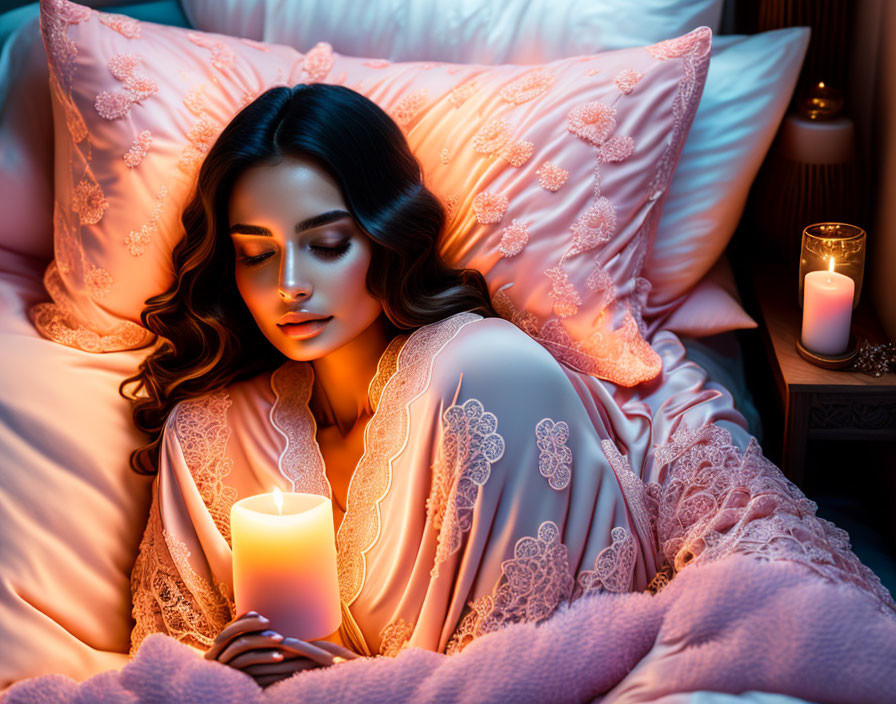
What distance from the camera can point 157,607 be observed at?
136cm

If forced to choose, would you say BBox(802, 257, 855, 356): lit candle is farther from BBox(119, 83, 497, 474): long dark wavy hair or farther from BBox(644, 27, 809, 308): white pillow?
BBox(119, 83, 497, 474): long dark wavy hair

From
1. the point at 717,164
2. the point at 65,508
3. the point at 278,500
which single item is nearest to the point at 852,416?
the point at 717,164

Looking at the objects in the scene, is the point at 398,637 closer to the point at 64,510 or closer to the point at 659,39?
the point at 64,510

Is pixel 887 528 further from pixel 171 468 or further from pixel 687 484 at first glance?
pixel 171 468

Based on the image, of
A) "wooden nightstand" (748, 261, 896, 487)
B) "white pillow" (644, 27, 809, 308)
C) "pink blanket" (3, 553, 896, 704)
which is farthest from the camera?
"white pillow" (644, 27, 809, 308)

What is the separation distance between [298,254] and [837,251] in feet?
3.06

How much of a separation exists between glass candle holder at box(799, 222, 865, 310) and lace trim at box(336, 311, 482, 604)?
26.7 inches

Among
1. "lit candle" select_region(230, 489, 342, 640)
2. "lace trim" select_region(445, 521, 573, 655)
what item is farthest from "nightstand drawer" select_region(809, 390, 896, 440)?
"lit candle" select_region(230, 489, 342, 640)

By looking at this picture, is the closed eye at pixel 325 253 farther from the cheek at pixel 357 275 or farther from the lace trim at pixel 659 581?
the lace trim at pixel 659 581

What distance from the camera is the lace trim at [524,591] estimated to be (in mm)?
1209

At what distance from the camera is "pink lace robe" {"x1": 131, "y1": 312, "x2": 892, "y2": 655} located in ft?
4.04

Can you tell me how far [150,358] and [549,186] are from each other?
2.33 ft

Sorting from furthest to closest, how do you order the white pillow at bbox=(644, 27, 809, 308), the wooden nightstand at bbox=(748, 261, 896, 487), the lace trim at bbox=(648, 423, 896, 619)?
the white pillow at bbox=(644, 27, 809, 308) < the wooden nightstand at bbox=(748, 261, 896, 487) < the lace trim at bbox=(648, 423, 896, 619)

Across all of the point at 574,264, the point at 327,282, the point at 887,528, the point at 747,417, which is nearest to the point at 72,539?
the point at 327,282
